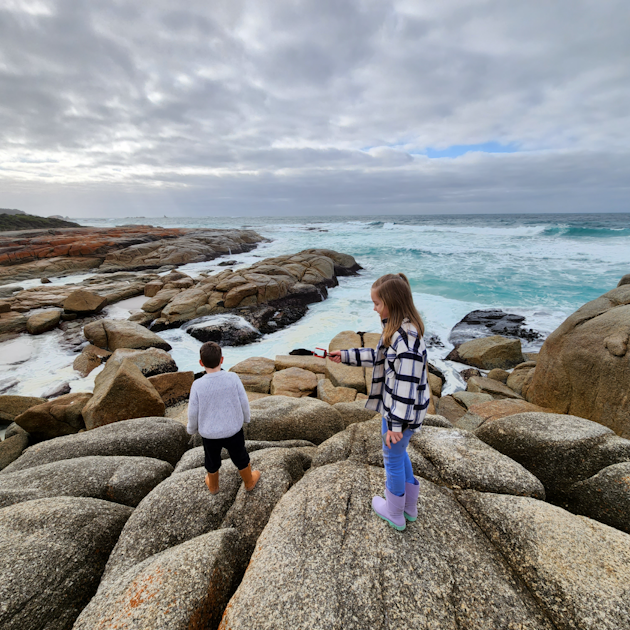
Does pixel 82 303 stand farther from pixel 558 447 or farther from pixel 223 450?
pixel 558 447

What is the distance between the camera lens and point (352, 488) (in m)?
2.87

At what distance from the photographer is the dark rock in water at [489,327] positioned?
1212 cm

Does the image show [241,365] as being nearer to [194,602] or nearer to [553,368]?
[194,602]

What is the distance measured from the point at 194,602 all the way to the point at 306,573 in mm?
753

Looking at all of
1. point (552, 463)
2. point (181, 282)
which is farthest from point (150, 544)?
point (181, 282)

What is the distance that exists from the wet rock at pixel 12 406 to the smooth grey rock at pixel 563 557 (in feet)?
28.5

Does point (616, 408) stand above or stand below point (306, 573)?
below

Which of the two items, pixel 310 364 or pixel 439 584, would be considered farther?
pixel 310 364

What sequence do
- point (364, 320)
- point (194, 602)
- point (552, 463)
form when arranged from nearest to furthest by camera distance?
point (194, 602) → point (552, 463) → point (364, 320)

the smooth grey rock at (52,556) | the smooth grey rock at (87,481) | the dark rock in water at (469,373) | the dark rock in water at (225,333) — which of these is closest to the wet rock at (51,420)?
the smooth grey rock at (87,481)

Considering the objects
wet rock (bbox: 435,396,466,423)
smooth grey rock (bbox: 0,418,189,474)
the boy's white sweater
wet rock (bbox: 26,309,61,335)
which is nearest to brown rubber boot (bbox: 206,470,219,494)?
the boy's white sweater

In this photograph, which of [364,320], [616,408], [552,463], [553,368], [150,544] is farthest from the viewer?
[364,320]

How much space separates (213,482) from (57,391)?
24.7 ft

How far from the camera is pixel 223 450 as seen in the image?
13.8 feet
